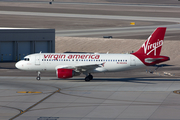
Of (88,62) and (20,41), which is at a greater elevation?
(20,41)

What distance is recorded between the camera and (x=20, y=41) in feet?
269

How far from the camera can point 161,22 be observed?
13750cm

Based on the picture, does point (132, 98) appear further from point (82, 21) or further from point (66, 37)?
point (82, 21)

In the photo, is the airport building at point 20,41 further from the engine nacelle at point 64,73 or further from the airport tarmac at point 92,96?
the engine nacelle at point 64,73

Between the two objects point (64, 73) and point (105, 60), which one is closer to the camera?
point (64, 73)

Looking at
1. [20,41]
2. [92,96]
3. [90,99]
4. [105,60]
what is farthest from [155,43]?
[20,41]

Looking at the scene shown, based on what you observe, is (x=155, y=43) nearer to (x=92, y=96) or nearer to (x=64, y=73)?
(x=64, y=73)

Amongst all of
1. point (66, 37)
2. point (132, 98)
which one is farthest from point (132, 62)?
point (66, 37)

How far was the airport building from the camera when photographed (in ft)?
264

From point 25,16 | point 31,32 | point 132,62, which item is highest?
point 25,16

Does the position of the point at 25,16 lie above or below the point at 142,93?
above

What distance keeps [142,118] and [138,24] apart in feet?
346

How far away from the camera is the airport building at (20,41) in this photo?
80400 mm

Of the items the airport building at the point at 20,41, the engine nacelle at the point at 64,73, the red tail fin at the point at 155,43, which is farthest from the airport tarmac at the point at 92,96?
the airport building at the point at 20,41
